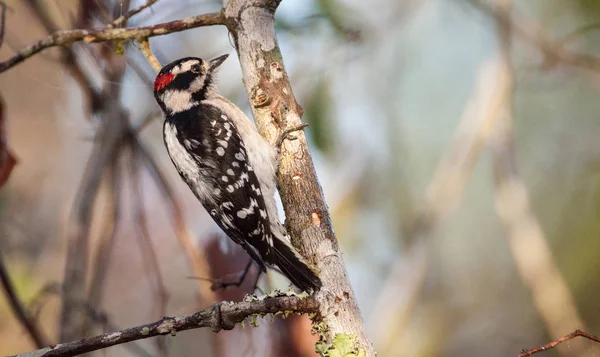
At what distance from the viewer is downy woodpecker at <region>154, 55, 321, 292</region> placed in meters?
2.59

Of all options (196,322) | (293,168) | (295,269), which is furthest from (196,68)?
(196,322)

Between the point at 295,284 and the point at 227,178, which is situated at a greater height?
the point at 227,178

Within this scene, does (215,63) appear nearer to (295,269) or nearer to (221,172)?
(221,172)

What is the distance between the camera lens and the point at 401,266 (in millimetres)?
4129

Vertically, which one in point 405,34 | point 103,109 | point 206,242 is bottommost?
point 206,242

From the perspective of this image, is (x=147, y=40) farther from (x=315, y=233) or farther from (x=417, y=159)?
(x=417, y=159)

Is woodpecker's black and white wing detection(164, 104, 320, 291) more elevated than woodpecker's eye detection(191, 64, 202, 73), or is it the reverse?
woodpecker's eye detection(191, 64, 202, 73)

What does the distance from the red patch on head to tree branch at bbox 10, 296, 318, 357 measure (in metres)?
1.61

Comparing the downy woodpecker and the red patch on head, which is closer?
the downy woodpecker

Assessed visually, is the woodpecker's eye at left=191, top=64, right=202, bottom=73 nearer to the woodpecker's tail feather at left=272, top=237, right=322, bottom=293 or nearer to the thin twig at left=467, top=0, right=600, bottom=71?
the woodpecker's tail feather at left=272, top=237, right=322, bottom=293

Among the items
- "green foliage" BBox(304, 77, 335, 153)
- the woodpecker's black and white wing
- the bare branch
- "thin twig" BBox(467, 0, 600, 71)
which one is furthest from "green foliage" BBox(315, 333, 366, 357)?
"thin twig" BBox(467, 0, 600, 71)

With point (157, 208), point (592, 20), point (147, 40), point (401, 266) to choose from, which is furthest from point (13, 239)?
point (592, 20)

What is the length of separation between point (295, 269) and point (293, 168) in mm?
411

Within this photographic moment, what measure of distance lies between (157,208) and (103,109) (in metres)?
1.56
